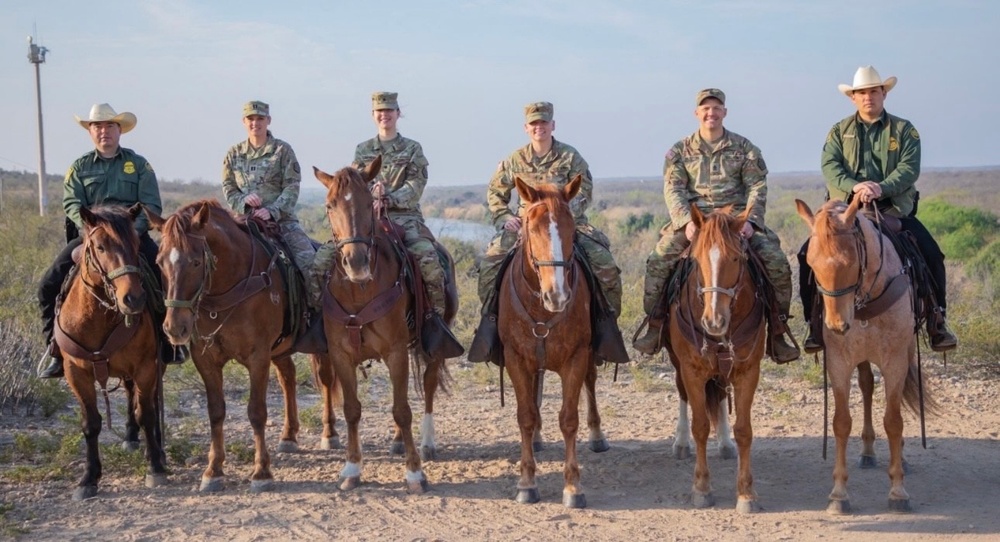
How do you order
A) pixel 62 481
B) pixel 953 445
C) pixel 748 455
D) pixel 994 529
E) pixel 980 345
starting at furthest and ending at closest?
pixel 980 345 → pixel 953 445 → pixel 62 481 → pixel 748 455 → pixel 994 529

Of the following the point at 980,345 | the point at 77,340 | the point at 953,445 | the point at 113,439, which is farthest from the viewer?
the point at 980,345

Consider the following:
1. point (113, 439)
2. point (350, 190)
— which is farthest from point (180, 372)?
point (350, 190)

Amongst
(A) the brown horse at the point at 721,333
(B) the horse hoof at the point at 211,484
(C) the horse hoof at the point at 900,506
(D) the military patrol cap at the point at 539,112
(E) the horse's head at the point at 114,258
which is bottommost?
(C) the horse hoof at the point at 900,506

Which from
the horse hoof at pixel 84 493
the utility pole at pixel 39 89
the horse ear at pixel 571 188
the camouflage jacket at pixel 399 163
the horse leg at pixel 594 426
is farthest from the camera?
the utility pole at pixel 39 89

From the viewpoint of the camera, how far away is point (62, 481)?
7793 millimetres

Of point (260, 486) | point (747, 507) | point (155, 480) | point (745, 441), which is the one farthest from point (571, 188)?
point (155, 480)

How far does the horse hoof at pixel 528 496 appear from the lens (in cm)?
715

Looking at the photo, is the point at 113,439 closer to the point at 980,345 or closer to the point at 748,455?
the point at 748,455

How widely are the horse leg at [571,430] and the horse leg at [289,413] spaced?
300 cm

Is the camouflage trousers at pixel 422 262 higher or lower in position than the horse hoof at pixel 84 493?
higher

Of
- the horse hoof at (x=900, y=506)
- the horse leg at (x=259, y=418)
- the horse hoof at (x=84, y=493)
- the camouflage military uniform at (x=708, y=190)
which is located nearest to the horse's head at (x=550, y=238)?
the camouflage military uniform at (x=708, y=190)

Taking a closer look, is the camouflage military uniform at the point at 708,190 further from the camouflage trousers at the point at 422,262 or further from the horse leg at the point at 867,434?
the camouflage trousers at the point at 422,262

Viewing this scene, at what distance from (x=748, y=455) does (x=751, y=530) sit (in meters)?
0.57

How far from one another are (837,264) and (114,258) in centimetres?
507
